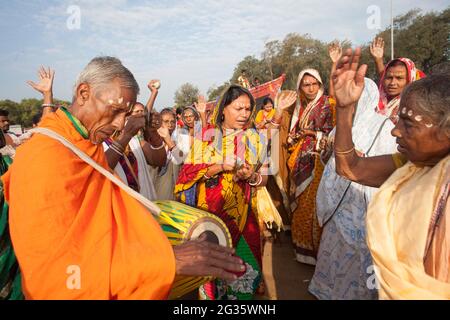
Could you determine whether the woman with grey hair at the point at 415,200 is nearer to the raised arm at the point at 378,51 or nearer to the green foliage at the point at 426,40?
the raised arm at the point at 378,51

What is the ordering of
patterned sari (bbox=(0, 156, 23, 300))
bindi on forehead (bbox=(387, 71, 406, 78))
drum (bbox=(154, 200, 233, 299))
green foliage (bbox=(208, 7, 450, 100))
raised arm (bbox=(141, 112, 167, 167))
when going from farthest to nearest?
green foliage (bbox=(208, 7, 450, 100)) → raised arm (bbox=(141, 112, 167, 167)) → bindi on forehead (bbox=(387, 71, 406, 78)) → drum (bbox=(154, 200, 233, 299)) → patterned sari (bbox=(0, 156, 23, 300))

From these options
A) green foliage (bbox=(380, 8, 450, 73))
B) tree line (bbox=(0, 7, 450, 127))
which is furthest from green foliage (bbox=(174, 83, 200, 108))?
green foliage (bbox=(380, 8, 450, 73))

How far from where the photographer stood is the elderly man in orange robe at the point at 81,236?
1.39 meters

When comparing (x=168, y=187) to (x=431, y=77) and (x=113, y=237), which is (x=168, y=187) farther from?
(x=431, y=77)

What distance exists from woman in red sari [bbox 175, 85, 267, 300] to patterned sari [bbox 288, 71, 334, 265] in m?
1.33

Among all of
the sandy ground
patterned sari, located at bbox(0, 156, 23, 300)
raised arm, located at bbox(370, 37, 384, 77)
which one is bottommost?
the sandy ground

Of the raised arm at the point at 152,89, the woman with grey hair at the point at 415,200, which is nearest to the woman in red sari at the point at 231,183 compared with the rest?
the raised arm at the point at 152,89

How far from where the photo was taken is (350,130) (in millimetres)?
1942

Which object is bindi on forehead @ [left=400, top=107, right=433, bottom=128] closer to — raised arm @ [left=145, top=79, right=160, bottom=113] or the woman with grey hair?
the woman with grey hair

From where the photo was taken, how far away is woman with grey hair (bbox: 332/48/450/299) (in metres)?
1.52

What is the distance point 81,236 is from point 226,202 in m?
2.00

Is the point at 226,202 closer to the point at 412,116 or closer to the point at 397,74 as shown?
the point at 412,116

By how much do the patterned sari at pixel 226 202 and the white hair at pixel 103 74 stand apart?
163cm
